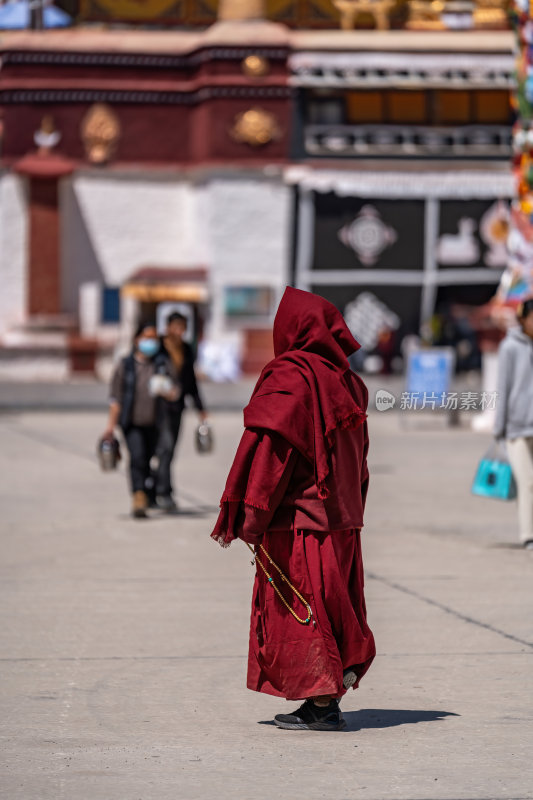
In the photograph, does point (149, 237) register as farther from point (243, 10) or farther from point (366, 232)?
point (243, 10)

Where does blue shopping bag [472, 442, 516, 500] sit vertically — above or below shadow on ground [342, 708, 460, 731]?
above

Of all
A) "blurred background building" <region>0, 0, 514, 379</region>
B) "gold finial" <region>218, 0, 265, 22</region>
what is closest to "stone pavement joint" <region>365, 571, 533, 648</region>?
"blurred background building" <region>0, 0, 514, 379</region>

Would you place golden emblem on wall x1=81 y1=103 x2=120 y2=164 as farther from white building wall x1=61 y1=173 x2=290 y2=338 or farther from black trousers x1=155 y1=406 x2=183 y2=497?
black trousers x1=155 y1=406 x2=183 y2=497

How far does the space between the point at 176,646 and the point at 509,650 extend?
1597 mm

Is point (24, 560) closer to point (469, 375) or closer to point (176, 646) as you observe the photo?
point (176, 646)

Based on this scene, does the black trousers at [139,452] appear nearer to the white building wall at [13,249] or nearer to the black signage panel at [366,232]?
the black signage panel at [366,232]

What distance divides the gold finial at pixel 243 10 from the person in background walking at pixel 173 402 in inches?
1089

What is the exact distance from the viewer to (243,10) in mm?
41125

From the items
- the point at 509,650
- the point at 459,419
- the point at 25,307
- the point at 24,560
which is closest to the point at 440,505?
the point at 24,560

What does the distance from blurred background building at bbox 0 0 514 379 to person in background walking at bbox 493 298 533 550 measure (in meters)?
28.3

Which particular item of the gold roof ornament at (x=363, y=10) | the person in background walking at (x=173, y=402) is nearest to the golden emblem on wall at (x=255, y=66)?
the gold roof ornament at (x=363, y=10)

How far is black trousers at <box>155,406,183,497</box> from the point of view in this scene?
14.3 m

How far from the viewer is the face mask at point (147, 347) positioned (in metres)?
14.0

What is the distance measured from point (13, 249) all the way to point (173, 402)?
28.9 metres
